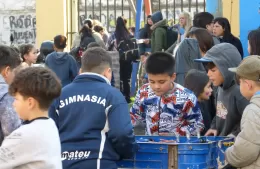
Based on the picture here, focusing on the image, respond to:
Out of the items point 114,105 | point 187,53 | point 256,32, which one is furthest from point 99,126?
point 187,53

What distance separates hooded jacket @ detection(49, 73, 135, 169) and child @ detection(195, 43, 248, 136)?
3.72ft

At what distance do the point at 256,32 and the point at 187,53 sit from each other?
2.31 meters

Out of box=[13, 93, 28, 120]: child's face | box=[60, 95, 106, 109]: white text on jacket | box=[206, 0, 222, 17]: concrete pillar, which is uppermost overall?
box=[206, 0, 222, 17]: concrete pillar

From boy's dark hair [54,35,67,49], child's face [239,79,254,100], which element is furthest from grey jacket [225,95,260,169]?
boy's dark hair [54,35,67,49]

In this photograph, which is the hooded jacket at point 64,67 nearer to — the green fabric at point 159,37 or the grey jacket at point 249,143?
the green fabric at point 159,37

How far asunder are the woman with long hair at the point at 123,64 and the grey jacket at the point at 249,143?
11.2m

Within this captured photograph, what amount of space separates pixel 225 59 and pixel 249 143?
1.54m

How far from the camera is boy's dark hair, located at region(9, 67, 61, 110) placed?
467 centimetres

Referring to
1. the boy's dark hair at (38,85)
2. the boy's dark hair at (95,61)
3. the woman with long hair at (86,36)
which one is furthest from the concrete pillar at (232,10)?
the boy's dark hair at (38,85)

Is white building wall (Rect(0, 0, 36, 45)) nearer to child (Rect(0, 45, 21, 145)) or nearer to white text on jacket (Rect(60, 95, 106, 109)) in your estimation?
child (Rect(0, 45, 21, 145))

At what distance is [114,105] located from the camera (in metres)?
5.62

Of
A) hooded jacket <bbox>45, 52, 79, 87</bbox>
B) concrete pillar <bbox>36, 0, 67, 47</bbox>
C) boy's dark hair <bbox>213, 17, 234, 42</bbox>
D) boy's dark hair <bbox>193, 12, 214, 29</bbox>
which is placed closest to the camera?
boy's dark hair <bbox>213, 17, 234, 42</bbox>

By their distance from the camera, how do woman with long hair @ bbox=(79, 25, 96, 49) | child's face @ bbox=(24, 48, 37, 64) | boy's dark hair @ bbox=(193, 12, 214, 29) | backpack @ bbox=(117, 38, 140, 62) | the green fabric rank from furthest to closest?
backpack @ bbox=(117, 38, 140, 62) < woman with long hair @ bbox=(79, 25, 96, 49) < the green fabric < child's face @ bbox=(24, 48, 37, 64) < boy's dark hair @ bbox=(193, 12, 214, 29)

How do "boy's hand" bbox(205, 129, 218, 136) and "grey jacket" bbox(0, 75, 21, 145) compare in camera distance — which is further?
"boy's hand" bbox(205, 129, 218, 136)
